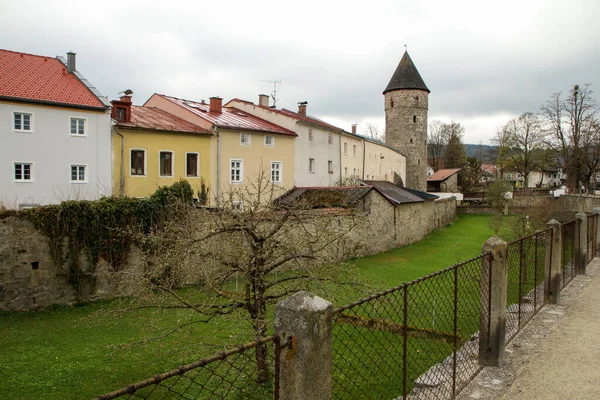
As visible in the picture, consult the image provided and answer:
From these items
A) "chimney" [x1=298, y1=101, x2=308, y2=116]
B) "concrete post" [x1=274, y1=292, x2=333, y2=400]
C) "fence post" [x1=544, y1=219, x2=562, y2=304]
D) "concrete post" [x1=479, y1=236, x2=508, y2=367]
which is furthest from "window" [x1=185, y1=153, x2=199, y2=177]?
"concrete post" [x1=274, y1=292, x2=333, y2=400]

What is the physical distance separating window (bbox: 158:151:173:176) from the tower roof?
106ft

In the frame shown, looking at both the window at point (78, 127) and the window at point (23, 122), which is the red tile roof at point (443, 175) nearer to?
the window at point (78, 127)

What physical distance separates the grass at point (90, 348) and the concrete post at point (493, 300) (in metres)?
3.01

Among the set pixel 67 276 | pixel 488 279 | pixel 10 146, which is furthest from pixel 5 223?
pixel 488 279

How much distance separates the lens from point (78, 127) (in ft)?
72.2

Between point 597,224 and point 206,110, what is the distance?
77.4 feet

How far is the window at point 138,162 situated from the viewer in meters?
23.6

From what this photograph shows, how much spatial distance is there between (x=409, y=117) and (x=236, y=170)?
2815 cm

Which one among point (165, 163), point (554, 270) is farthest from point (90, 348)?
point (165, 163)

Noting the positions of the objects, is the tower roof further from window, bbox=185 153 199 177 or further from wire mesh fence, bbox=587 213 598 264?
wire mesh fence, bbox=587 213 598 264

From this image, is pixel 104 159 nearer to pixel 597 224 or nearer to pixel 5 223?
pixel 5 223

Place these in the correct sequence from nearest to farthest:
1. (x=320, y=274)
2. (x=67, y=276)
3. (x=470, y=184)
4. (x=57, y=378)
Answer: (x=320, y=274) < (x=57, y=378) < (x=67, y=276) < (x=470, y=184)

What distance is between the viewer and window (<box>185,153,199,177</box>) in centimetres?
2562

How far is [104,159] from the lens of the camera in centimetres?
2247
